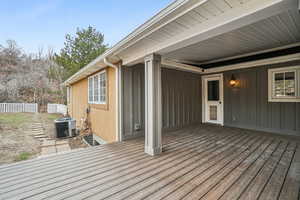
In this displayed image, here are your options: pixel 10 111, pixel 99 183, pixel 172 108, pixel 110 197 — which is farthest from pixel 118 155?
pixel 10 111

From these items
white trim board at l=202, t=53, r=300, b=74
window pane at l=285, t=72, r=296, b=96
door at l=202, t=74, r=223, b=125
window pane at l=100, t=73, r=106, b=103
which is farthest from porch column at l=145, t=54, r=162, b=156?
window pane at l=285, t=72, r=296, b=96

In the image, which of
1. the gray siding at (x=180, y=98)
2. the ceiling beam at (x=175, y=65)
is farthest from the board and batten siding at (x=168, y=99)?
the ceiling beam at (x=175, y=65)

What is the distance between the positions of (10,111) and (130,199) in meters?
16.7

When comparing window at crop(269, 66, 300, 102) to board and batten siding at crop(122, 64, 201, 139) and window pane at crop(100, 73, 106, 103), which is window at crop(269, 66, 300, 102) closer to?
board and batten siding at crop(122, 64, 201, 139)

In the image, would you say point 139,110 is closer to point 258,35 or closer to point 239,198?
point 239,198

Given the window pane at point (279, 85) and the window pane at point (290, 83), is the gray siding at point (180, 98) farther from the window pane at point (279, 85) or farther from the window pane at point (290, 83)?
the window pane at point (290, 83)

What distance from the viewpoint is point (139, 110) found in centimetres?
411

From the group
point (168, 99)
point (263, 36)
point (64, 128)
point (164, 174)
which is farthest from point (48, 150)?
point (263, 36)

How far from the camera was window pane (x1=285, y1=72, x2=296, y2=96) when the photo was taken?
3926 millimetres

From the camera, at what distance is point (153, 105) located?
2.79m

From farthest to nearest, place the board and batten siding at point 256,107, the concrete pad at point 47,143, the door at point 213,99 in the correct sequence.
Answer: the door at point 213,99 → the concrete pad at point 47,143 → the board and batten siding at point 256,107

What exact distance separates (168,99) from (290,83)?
3.56 meters

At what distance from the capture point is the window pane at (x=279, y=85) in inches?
161

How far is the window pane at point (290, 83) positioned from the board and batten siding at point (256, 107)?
0.89ft
